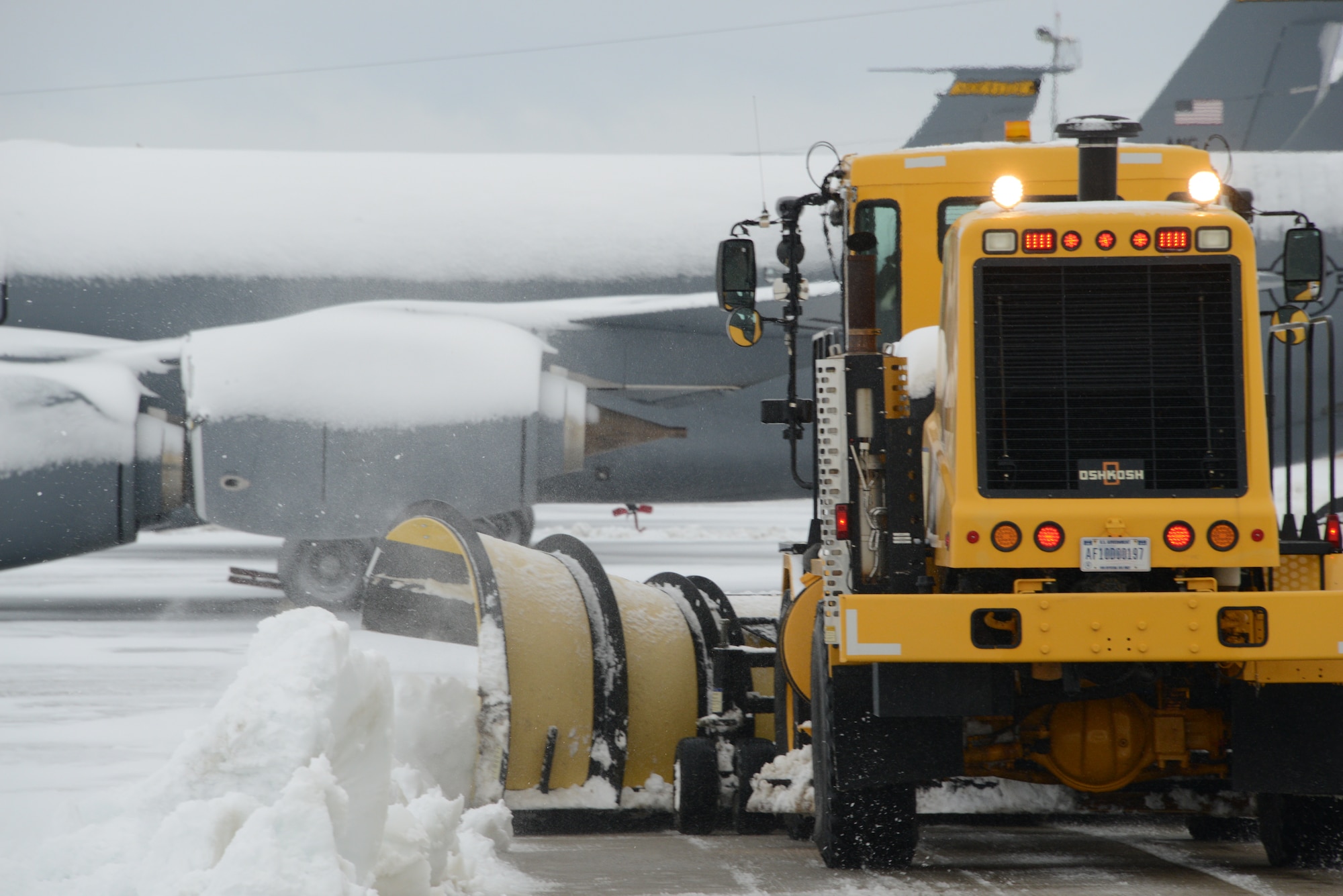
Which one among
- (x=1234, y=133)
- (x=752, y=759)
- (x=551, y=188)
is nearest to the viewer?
(x=752, y=759)

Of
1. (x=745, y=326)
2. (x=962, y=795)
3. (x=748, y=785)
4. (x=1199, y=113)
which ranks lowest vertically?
(x=748, y=785)

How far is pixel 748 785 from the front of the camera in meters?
5.92

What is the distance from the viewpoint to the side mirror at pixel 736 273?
229 inches

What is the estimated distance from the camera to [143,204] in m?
15.3

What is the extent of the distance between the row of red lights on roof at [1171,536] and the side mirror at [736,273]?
194 cm

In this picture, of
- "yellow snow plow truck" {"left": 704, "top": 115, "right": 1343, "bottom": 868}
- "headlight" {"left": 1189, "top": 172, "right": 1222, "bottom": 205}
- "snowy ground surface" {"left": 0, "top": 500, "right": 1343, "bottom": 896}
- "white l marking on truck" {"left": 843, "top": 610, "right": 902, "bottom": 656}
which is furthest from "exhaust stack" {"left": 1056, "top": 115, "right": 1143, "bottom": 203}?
"snowy ground surface" {"left": 0, "top": 500, "right": 1343, "bottom": 896}

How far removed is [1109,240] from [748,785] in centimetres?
279

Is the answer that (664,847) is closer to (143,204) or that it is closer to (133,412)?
(133,412)

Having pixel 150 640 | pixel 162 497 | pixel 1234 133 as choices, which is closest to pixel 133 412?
pixel 162 497

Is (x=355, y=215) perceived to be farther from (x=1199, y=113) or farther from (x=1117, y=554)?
(x=1199, y=113)

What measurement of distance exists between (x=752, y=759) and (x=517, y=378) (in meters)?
7.94

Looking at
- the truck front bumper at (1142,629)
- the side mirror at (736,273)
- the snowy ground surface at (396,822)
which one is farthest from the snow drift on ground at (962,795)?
the side mirror at (736,273)

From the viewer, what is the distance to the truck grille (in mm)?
4344

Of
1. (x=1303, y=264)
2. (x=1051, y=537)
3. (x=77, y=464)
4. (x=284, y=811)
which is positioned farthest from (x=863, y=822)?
(x=77, y=464)
